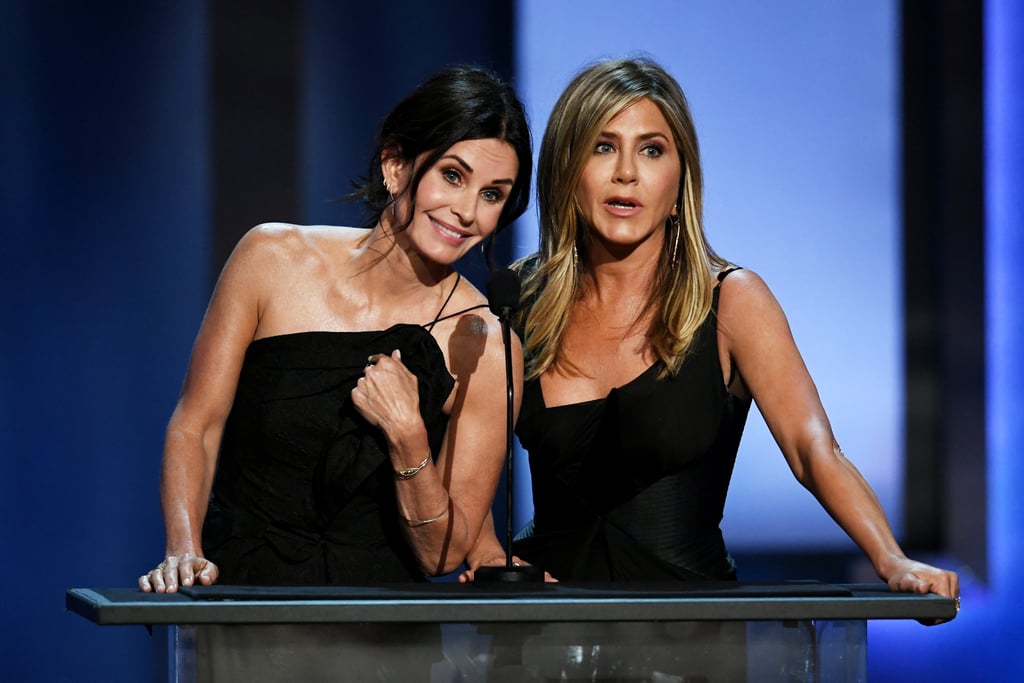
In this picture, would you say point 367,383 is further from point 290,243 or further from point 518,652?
point 518,652

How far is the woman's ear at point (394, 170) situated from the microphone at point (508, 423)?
0.42 meters

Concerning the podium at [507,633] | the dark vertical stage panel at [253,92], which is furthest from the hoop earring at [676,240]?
the dark vertical stage panel at [253,92]

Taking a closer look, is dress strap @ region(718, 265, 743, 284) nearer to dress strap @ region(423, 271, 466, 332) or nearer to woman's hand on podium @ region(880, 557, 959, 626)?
dress strap @ region(423, 271, 466, 332)

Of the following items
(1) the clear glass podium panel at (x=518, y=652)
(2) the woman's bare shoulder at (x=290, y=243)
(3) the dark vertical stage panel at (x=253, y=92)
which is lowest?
(1) the clear glass podium panel at (x=518, y=652)

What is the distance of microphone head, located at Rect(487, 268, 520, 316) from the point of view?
2055 millimetres

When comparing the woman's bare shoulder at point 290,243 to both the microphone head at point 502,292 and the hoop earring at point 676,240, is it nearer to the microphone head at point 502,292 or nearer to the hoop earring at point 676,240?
the microphone head at point 502,292

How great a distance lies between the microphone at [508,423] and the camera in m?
1.90

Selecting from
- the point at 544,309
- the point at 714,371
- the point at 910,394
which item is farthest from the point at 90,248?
the point at 910,394

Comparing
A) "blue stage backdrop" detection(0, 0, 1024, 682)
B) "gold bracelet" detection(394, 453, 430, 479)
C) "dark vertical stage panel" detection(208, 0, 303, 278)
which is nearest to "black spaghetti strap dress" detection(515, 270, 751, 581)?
"gold bracelet" detection(394, 453, 430, 479)

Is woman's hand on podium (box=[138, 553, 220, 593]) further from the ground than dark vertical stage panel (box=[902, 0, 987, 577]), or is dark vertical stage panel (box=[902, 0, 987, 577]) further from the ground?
dark vertical stage panel (box=[902, 0, 987, 577])

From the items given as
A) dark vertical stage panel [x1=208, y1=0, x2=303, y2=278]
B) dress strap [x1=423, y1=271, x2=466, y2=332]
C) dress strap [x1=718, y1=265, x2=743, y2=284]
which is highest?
dark vertical stage panel [x1=208, y1=0, x2=303, y2=278]

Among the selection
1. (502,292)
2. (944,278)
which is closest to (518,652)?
(502,292)

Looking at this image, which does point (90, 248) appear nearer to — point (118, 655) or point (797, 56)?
point (118, 655)

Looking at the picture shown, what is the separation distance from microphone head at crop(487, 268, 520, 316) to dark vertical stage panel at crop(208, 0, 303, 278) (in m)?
1.97
